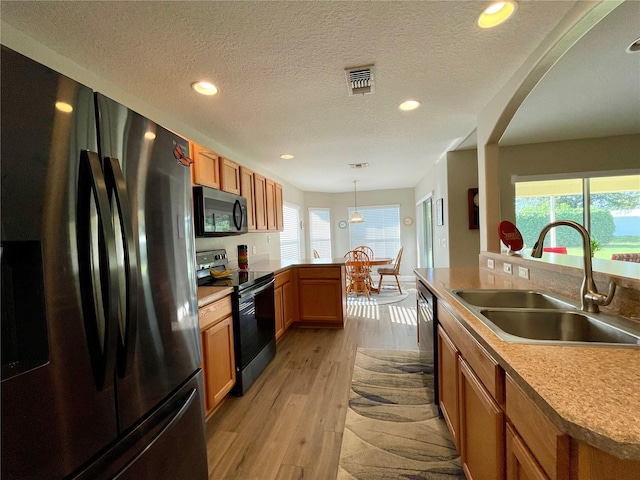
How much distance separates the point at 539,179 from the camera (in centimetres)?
375

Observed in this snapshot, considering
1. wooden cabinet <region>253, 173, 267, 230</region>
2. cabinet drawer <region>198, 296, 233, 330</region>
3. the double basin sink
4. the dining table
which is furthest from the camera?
the dining table

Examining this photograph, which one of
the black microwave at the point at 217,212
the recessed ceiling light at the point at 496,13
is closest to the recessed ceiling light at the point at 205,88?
the black microwave at the point at 217,212

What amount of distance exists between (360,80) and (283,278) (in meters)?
2.22

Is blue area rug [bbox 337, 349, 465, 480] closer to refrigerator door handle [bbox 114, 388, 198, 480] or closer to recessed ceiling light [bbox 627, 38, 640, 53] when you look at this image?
refrigerator door handle [bbox 114, 388, 198, 480]

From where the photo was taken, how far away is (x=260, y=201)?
345 centimetres

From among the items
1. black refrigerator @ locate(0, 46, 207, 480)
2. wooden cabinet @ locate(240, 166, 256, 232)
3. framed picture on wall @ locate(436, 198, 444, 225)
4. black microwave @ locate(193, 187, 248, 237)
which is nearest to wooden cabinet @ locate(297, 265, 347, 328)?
wooden cabinet @ locate(240, 166, 256, 232)

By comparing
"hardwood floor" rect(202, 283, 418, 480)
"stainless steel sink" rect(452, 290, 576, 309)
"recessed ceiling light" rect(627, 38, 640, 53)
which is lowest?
Result: "hardwood floor" rect(202, 283, 418, 480)

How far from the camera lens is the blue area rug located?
142cm

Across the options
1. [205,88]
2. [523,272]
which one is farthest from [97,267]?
[523,272]

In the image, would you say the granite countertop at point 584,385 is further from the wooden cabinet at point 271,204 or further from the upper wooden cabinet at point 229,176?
the wooden cabinet at point 271,204

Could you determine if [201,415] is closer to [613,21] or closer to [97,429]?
[97,429]

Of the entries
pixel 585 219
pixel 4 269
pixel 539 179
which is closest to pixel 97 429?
pixel 4 269

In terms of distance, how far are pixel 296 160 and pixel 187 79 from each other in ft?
7.25

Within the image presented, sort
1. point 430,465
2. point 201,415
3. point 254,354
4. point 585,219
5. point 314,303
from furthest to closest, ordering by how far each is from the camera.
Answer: point 585,219 → point 314,303 → point 254,354 → point 430,465 → point 201,415
